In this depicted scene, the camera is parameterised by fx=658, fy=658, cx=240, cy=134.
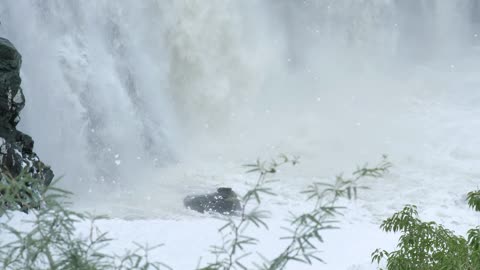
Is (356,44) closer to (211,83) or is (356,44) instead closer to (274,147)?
(211,83)

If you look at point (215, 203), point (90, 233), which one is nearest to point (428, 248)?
point (90, 233)

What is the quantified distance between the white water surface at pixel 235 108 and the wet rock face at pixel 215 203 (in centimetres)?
29

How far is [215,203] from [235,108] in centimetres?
778

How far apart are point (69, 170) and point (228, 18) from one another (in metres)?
9.05

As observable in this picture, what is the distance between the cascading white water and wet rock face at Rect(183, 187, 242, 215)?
1.43 metres

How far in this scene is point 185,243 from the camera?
9367mm

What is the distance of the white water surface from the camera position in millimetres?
14406

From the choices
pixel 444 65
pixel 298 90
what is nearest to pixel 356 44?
pixel 444 65

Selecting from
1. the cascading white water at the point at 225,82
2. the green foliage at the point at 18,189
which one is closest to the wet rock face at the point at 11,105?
the cascading white water at the point at 225,82

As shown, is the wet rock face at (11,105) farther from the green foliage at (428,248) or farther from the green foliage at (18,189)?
the green foliage at (18,189)

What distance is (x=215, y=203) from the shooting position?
45.7 feet

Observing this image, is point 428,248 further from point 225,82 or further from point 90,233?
point 225,82

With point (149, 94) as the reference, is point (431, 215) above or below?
below

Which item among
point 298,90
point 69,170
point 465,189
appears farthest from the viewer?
point 298,90
